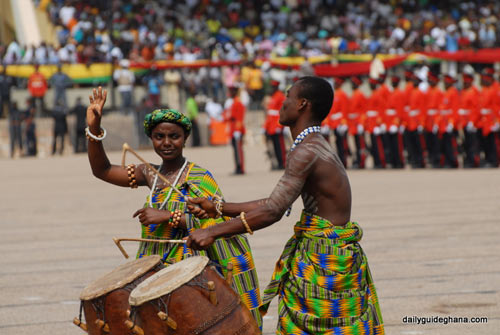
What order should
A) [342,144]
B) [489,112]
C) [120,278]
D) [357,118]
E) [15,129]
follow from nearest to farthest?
[120,278], [489,112], [357,118], [342,144], [15,129]

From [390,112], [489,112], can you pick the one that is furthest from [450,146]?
[390,112]

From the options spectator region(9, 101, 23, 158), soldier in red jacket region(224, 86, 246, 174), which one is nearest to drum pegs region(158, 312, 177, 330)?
soldier in red jacket region(224, 86, 246, 174)

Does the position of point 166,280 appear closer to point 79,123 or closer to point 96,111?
point 96,111

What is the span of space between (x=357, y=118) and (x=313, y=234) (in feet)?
51.0

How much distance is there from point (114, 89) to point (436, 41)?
1000cm

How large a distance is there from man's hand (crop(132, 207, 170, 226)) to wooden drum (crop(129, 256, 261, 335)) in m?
0.64

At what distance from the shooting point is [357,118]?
2033 centimetres

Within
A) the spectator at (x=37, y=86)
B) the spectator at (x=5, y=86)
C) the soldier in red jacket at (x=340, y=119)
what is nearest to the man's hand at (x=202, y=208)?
the soldier in red jacket at (x=340, y=119)

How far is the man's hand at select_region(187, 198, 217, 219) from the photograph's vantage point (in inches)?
197

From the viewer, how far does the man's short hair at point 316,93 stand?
4984mm

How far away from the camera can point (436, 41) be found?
33188mm

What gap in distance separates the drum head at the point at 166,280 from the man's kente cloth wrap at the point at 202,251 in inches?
26.1

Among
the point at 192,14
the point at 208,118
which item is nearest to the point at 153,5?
the point at 192,14

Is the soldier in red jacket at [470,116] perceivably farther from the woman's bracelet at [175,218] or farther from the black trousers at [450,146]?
the woman's bracelet at [175,218]
